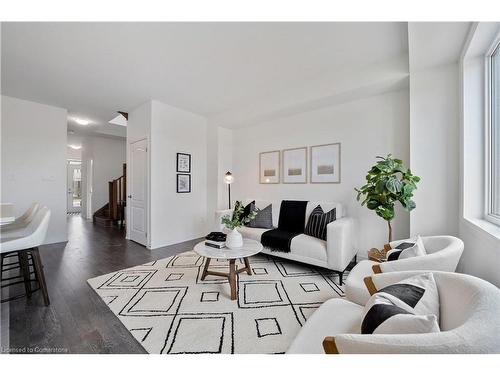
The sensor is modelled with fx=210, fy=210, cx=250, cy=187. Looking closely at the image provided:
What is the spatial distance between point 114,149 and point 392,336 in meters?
8.26

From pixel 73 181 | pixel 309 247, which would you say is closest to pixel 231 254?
pixel 309 247

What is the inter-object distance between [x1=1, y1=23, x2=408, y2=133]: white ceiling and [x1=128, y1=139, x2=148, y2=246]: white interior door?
3.16 feet

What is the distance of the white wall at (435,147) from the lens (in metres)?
2.21

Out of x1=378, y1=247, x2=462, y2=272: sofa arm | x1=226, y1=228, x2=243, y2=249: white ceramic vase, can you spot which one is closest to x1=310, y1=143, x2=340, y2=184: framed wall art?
x1=226, y1=228, x2=243, y2=249: white ceramic vase

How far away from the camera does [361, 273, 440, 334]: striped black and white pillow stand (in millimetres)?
682

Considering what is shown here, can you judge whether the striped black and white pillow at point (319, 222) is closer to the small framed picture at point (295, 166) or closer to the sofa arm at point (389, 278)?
the small framed picture at point (295, 166)

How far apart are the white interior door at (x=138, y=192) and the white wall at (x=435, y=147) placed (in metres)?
4.07

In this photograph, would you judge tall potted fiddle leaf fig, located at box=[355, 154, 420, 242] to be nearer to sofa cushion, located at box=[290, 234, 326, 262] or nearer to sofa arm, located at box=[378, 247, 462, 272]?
sofa cushion, located at box=[290, 234, 326, 262]

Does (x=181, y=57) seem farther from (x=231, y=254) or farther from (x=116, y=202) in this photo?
(x=116, y=202)

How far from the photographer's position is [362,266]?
1.84m

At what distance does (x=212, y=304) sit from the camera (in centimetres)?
199

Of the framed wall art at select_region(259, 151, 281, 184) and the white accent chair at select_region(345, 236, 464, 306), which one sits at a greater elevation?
the framed wall art at select_region(259, 151, 281, 184)

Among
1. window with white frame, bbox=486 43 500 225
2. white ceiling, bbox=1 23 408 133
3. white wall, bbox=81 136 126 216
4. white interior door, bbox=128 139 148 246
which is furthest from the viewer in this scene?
white wall, bbox=81 136 126 216

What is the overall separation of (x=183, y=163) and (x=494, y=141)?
4.25 metres
